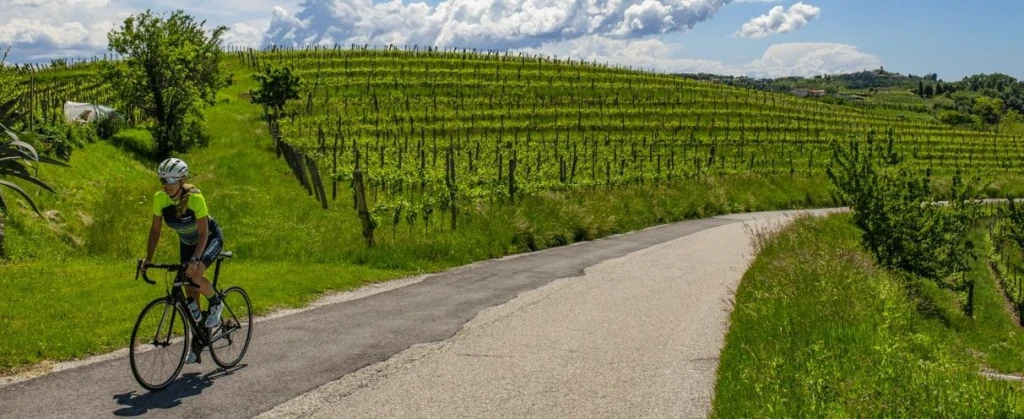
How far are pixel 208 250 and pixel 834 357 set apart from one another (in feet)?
26.4

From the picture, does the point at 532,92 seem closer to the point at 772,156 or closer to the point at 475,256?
the point at 772,156

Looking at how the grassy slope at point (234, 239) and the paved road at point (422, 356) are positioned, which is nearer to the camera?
the paved road at point (422, 356)

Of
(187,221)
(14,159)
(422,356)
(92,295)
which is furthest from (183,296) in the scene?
(92,295)

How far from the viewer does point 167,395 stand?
8.80 meters

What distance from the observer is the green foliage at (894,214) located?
2422cm

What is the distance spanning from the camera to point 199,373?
9.70 metres

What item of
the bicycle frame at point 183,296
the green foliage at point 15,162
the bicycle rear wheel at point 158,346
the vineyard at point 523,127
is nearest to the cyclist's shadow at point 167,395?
the bicycle rear wheel at point 158,346

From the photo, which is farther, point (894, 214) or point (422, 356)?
point (894, 214)

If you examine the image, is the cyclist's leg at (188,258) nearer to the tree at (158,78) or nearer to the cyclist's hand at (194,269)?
the cyclist's hand at (194,269)

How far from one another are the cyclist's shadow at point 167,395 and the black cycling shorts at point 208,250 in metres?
1.44

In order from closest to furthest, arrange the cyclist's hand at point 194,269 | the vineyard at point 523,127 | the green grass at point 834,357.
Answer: the green grass at point 834,357, the cyclist's hand at point 194,269, the vineyard at point 523,127

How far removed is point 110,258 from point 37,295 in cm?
514

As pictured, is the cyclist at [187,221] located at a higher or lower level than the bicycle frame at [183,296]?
higher

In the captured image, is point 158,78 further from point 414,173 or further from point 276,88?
point 276,88
